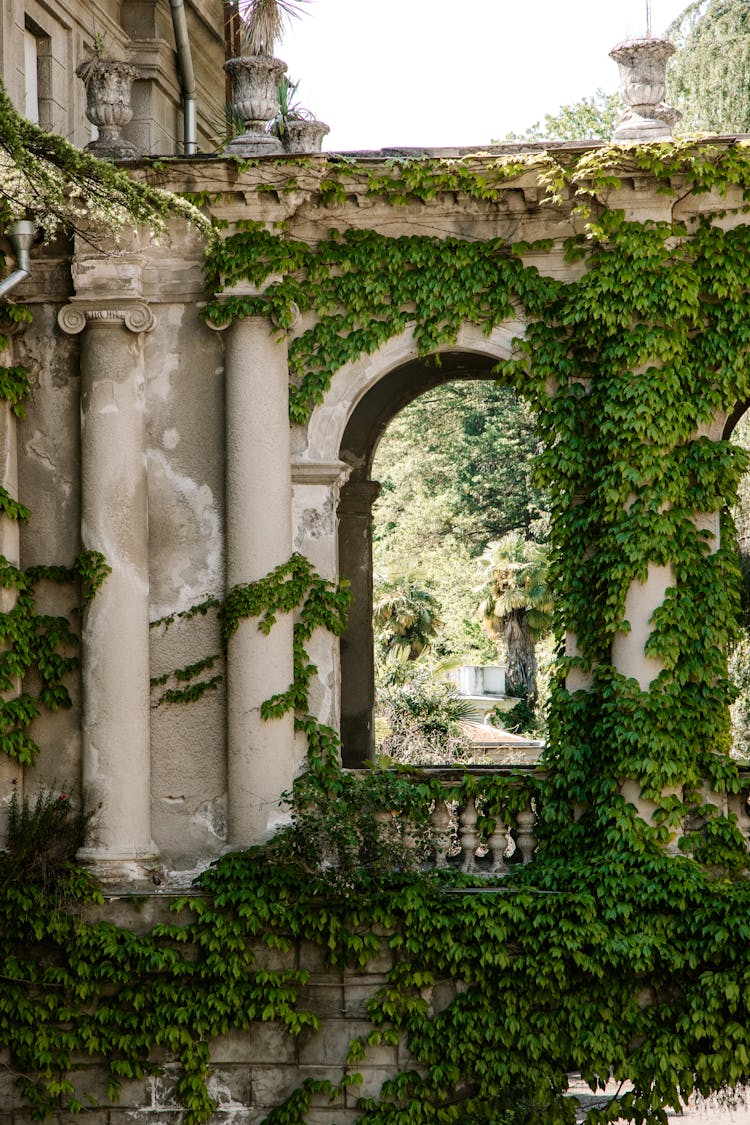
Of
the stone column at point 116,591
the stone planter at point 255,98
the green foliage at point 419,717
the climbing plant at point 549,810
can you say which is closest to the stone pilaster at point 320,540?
the climbing plant at point 549,810

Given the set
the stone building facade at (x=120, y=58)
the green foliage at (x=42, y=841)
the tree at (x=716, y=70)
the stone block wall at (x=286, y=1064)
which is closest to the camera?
the stone block wall at (x=286, y=1064)

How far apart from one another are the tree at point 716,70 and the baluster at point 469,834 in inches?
651

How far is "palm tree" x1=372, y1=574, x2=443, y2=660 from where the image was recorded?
3228cm

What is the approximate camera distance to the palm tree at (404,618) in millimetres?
32281

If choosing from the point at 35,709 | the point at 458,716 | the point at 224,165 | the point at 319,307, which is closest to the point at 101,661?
the point at 35,709

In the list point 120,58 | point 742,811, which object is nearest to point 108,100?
point 120,58

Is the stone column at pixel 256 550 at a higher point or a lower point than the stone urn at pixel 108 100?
lower

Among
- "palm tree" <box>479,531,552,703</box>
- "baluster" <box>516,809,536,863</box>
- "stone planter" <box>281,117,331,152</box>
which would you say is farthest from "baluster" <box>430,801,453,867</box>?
"palm tree" <box>479,531,552,703</box>

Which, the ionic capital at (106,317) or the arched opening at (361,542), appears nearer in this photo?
the ionic capital at (106,317)

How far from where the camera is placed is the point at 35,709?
480 inches

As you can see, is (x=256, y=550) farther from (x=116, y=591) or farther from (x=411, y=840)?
(x=411, y=840)

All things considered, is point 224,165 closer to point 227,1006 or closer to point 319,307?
point 319,307

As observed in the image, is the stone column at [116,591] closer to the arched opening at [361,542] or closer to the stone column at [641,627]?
the arched opening at [361,542]

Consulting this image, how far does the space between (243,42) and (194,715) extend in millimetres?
5891
